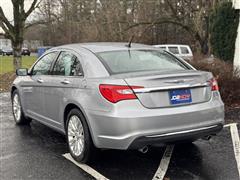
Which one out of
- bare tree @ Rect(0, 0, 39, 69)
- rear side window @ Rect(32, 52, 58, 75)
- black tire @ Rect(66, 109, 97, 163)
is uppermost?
Result: bare tree @ Rect(0, 0, 39, 69)

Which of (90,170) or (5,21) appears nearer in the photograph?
(90,170)

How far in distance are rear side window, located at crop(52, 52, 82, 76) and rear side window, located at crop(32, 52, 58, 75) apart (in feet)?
0.87

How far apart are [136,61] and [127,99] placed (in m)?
1.01

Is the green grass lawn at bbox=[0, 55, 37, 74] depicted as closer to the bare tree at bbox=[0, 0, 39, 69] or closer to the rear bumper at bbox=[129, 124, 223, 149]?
the bare tree at bbox=[0, 0, 39, 69]

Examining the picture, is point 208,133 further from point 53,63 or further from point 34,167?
point 53,63

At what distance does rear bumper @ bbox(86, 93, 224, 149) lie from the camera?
415 cm

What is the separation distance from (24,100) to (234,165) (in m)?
3.96

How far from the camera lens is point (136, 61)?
506 centimetres

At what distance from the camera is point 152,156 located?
5.11 m

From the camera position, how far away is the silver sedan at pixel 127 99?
13.8ft

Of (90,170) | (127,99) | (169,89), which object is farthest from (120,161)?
(169,89)

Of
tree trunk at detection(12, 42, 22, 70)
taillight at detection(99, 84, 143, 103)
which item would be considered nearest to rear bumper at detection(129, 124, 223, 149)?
taillight at detection(99, 84, 143, 103)

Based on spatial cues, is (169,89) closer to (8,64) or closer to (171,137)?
(171,137)

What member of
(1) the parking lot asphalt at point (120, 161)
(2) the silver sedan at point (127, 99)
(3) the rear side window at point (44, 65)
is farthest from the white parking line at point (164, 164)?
(3) the rear side window at point (44, 65)
